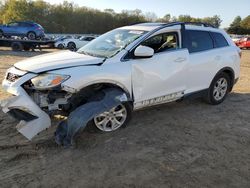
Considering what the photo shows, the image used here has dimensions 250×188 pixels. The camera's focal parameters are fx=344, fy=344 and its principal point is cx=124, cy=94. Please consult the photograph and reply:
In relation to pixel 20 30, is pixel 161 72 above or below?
above

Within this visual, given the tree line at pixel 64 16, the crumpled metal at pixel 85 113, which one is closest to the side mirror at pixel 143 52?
the crumpled metal at pixel 85 113

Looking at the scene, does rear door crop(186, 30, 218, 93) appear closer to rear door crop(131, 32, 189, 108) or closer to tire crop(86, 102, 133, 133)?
rear door crop(131, 32, 189, 108)

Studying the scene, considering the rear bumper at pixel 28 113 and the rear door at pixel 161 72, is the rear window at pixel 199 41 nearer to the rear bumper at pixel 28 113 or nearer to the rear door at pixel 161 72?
the rear door at pixel 161 72

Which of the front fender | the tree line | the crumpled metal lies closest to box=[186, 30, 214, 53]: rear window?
the front fender

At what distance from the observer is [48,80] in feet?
16.4

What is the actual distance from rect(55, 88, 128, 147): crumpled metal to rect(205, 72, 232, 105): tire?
101 inches

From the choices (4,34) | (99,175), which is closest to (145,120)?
(99,175)

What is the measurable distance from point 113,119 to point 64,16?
62.1 meters

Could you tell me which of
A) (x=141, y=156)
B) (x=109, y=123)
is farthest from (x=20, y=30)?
(x=141, y=156)

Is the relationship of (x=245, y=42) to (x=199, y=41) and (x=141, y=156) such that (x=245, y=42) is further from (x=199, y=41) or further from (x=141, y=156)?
(x=141, y=156)

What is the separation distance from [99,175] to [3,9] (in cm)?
6224

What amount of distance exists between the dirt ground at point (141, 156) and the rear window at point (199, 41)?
1421 millimetres

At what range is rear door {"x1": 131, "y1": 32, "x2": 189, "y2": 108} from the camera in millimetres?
5777

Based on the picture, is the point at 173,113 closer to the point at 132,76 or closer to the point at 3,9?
the point at 132,76
